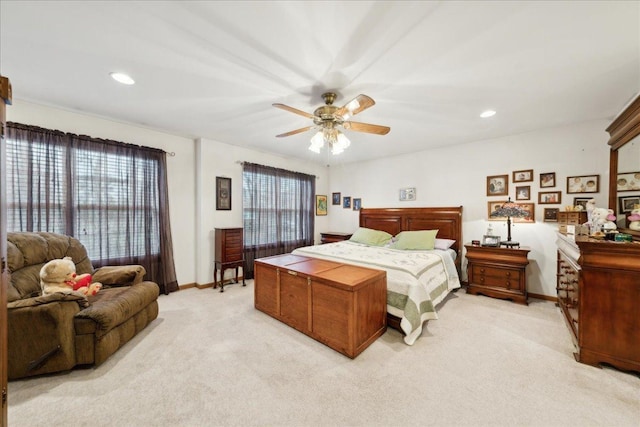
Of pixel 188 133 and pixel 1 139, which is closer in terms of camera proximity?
pixel 1 139

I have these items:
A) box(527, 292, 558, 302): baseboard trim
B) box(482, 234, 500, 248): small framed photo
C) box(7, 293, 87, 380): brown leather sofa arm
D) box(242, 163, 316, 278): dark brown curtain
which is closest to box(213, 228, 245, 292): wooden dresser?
box(242, 163, 316, 278): dark brown curtain

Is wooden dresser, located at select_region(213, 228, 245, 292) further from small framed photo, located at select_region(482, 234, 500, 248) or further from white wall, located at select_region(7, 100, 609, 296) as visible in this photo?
small framed photo, located at select_region(482, 234, 500, 248)

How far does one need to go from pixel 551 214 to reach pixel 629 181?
1.04m

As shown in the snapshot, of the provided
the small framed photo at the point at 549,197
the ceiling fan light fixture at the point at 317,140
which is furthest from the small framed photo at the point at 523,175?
the ceiling fan light fixture at the point at 317,140

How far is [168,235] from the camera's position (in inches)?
146

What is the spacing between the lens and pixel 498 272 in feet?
11.4

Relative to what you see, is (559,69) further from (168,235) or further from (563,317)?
(168,235)

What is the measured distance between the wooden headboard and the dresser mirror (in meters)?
1.75

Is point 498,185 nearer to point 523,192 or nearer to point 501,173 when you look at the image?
point 501,173

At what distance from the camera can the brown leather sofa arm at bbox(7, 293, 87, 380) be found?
5.76 ft

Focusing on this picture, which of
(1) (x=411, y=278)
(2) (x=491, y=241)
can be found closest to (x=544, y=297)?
(2) (x=491, y=241)

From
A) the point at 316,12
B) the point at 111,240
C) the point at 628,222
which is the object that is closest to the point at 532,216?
the point at 628,222

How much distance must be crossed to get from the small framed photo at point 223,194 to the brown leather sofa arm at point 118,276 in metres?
1.69

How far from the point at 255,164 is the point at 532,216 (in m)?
4.69
